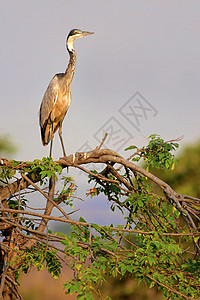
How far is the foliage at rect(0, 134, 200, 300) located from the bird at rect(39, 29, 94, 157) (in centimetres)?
185

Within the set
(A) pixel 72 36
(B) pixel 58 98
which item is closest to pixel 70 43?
(A) pixel 72 36

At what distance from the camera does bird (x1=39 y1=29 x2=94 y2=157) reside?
685 centimetres

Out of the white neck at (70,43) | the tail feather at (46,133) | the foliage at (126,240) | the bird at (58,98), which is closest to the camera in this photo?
the foliage at (126,240)

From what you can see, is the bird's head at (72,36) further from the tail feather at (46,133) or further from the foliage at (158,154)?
the foliage at (158,154)

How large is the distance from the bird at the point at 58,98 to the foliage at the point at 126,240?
1848 mm

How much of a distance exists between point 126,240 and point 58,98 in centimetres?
359

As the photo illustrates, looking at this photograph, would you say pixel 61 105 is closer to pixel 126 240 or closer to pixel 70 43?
pixel 70 43

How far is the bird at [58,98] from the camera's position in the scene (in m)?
6.85

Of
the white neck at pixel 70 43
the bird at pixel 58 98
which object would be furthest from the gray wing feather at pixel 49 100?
the white neck at pixel 70 43

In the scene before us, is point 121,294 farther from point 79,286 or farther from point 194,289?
point 79,286

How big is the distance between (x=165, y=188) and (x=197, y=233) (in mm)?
661

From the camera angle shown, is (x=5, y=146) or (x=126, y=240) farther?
(x=5, y=146)

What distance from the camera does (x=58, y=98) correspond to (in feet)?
22.5

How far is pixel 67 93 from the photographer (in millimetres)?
6930
